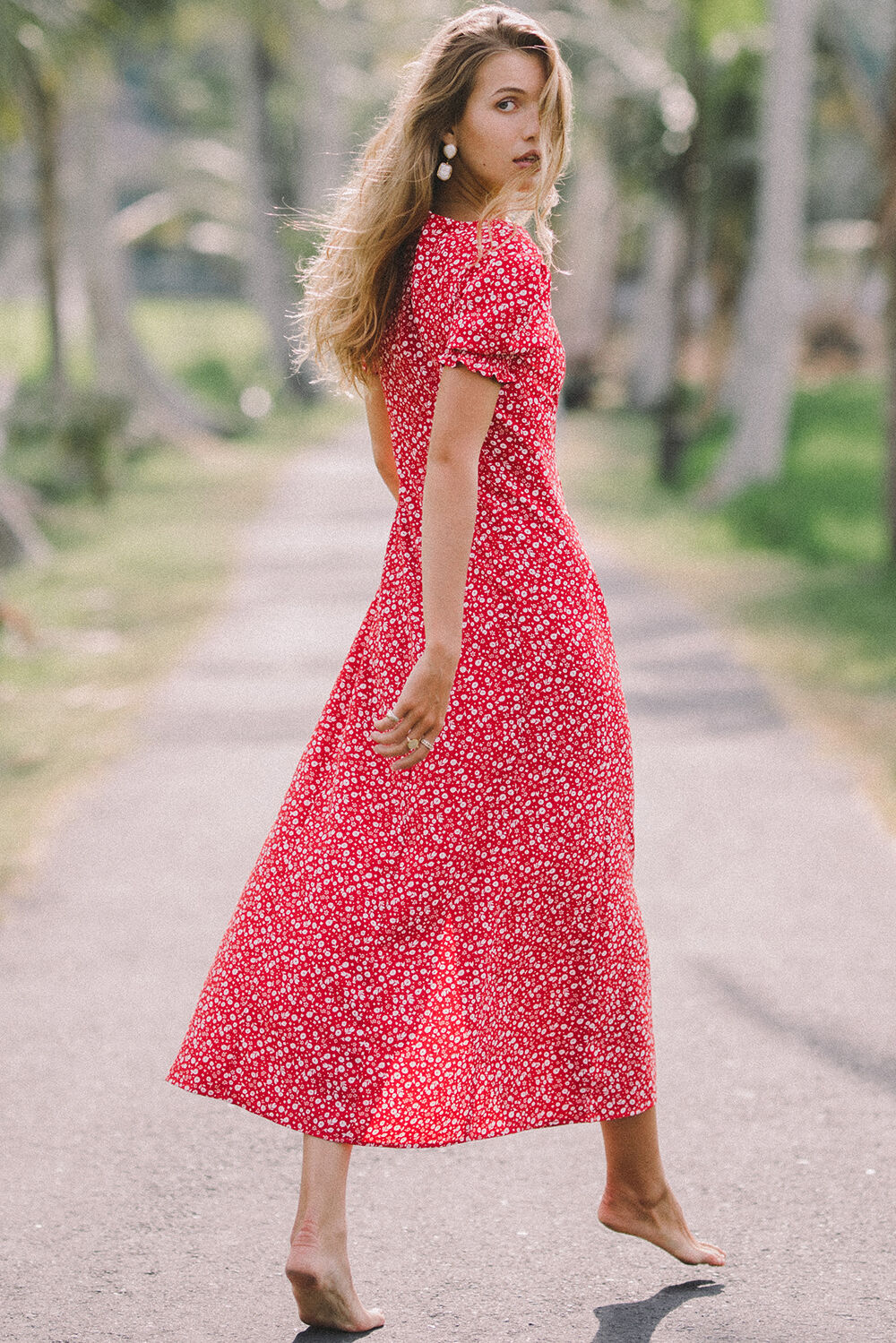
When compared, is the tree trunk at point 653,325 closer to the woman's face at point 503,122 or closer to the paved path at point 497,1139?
the paved path at point 497,1139

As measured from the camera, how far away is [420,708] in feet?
8.38

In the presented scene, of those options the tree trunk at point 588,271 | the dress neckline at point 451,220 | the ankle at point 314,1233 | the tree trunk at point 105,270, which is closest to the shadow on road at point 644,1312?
the ankle at point 314,1233

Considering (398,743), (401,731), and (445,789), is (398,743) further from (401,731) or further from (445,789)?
(445,789)

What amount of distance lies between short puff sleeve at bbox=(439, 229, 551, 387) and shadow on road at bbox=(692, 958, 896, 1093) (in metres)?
1.94

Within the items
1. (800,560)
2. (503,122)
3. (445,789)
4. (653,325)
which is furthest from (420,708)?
(653,325)

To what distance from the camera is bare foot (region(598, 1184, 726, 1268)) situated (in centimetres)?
282

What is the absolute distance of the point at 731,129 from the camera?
2075 centimetres

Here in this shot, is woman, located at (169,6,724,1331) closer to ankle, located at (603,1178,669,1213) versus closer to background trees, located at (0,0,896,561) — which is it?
ankle, located at (603,1178,669,1213)

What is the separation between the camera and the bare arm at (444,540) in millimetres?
2512

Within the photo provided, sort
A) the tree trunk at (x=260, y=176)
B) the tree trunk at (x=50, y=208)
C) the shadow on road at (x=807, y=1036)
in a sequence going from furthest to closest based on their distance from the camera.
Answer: the tree trunk at (x=260, y=176) → the tree trunk at (x=50, y=208) → the shadow on road at (x=807, y=1036)

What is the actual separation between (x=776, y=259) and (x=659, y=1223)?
13.1 m

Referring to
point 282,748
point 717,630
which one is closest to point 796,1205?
point 282,748

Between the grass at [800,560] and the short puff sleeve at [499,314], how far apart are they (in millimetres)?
3510

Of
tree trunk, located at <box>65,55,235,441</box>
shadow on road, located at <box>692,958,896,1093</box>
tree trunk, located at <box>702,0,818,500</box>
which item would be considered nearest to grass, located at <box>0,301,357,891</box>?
tree trunk, located at <box>65,55,235,441</box>
